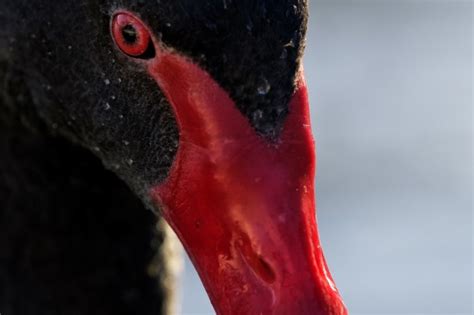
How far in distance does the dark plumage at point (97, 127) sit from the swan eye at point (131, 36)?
0.07 feet

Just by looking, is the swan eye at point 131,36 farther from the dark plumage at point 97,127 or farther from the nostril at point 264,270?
the nostril at point 264,270

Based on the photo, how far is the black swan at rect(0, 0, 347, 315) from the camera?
2.08 metres

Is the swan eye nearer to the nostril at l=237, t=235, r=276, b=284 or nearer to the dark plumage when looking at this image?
the dark plumage

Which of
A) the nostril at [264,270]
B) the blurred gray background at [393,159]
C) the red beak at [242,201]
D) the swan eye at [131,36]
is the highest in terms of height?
the blurred gray background at [393,159]

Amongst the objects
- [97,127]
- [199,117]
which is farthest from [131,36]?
[97,127]

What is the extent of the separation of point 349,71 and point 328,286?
6107 mm

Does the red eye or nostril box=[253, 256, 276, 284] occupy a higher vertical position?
the red eye

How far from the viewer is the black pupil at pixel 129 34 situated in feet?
7.06

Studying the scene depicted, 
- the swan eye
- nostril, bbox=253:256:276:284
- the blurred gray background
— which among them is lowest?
nostril, bbox=253:256:276:284

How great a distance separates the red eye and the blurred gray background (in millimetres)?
3952

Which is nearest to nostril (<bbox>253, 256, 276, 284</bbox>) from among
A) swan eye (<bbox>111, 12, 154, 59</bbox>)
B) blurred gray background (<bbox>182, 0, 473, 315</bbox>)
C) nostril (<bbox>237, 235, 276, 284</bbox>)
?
nostril (<bbox>237, 235, 276, 284</bbox>)

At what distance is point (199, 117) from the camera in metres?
2.17

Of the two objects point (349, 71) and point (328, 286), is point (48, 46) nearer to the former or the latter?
point (328, 286)

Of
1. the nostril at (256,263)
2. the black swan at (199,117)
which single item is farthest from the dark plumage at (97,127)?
the nostril at (256,263)
